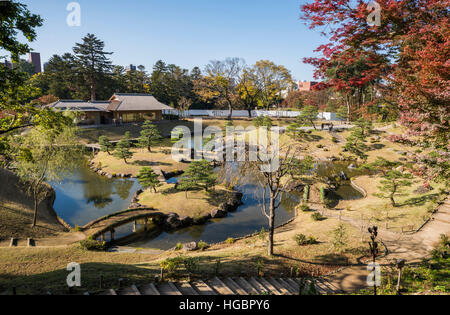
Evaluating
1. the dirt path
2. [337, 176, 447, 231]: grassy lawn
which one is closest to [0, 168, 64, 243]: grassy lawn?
the dirt path

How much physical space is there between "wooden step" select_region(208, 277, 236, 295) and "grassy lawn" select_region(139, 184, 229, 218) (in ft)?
27.8

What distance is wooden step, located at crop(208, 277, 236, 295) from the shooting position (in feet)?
22.2

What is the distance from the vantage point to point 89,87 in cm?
4534

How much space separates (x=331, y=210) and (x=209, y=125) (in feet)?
110

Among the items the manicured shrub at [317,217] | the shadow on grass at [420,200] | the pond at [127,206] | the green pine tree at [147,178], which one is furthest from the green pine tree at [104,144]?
the shadow on grass at [420,200]

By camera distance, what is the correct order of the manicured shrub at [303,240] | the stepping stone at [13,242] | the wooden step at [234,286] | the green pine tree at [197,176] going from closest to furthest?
the wooden step at [234,286], the stepping stone at [13,242], the manicured shrub at [303,240], the green pine tree at [197,176]

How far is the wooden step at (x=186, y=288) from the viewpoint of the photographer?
21.5ft

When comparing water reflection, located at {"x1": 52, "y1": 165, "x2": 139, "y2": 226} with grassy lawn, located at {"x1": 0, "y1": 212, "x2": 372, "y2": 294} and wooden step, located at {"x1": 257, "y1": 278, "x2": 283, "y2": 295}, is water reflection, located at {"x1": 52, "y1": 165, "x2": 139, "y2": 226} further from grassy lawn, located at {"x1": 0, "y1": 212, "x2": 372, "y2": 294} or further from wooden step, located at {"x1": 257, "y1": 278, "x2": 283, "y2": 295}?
wooden step, located at {"x1": 257, "y1": 278, "x2": 283, "y2": 295}

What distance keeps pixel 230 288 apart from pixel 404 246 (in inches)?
344

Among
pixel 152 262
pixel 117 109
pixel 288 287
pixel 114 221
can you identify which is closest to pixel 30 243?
pixel 114 221

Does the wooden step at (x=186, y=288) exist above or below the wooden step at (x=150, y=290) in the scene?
below

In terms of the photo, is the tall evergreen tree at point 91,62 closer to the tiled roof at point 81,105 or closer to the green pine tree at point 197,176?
the tiled roof at point 81,105

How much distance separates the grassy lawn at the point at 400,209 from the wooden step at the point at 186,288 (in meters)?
11.4
